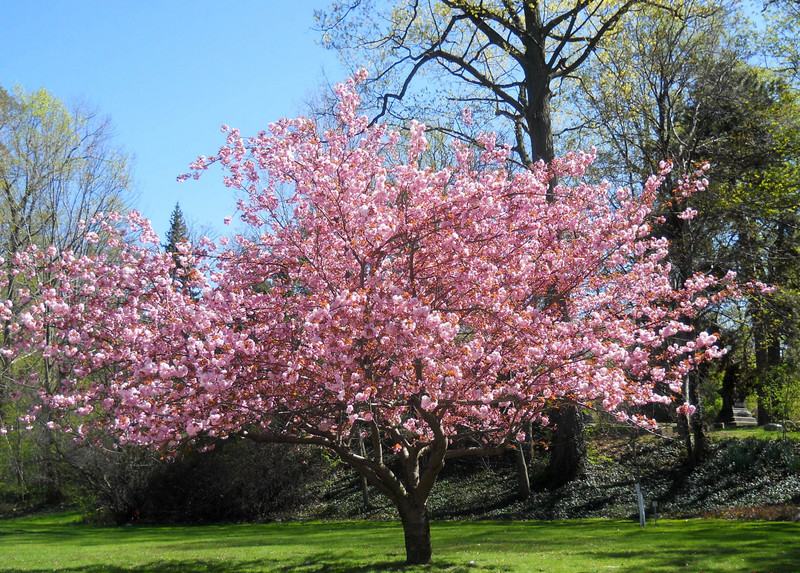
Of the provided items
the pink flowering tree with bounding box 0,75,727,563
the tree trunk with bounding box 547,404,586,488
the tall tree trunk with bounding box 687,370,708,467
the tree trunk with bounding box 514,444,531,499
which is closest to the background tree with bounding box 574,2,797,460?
the tall tree trunk with bounding box 687,370,708,467

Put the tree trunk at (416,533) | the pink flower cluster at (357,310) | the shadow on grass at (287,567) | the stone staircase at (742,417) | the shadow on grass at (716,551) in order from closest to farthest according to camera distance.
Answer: the pink flower cluster at (357,310) → the shadow on grass at (716,551) → the shadow on grass at (287,567) → the tree trunk at (416,533) → the stone staircase at (742,417)

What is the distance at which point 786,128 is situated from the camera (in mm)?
16312

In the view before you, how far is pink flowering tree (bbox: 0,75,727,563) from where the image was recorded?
693 centimetres

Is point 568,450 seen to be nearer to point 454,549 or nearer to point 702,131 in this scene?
point 454,549

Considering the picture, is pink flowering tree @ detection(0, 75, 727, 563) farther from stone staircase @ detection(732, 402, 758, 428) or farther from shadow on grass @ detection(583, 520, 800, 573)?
stone staircase @ detection(732, 402, 758, 428)

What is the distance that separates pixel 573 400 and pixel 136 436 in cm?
522

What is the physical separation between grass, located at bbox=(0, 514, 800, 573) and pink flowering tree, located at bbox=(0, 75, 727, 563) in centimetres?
155

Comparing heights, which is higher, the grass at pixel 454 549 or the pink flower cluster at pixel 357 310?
the pink flower cluster at pixel 357 310

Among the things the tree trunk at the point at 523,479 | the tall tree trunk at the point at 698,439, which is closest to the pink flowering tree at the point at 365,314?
the tree trunk at the point at 523,479

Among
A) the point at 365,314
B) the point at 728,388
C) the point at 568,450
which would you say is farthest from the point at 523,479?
the point at 728,388

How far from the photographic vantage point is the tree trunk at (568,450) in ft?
55.2

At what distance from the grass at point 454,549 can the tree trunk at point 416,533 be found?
0.60 ft

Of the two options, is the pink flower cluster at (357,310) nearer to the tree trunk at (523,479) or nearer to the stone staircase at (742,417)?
the tree trunk at (523,479)

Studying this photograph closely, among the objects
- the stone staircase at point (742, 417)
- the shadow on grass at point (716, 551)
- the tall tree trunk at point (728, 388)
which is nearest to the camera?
the shadow on grass at point (716, 551)
